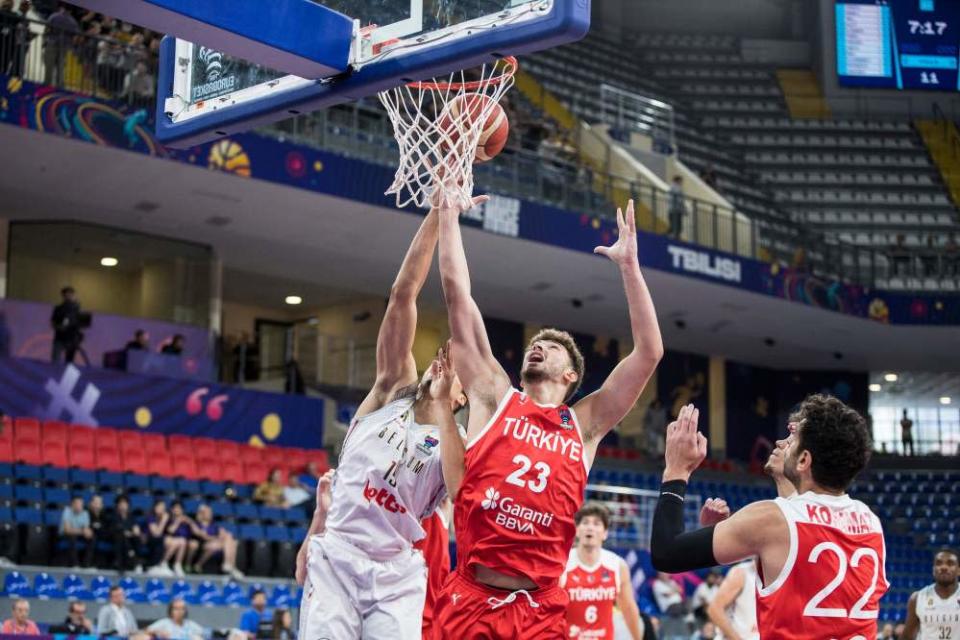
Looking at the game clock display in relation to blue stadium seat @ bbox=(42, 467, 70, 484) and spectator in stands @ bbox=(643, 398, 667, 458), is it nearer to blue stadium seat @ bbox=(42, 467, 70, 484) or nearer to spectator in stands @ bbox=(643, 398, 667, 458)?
spectator in stands @ bbox=(643, 398, 667, 458)

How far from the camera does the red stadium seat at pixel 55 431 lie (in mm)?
17266

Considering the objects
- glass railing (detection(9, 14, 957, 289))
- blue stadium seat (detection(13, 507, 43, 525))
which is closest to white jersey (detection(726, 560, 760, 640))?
blue stadium seat (detection(13, 507, 43, 525))

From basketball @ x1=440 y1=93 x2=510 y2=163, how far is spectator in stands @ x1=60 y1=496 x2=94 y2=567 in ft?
33.5

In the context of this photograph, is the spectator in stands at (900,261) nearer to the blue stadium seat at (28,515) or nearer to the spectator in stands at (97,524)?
the spectator in stands at (97,524)

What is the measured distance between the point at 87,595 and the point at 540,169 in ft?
36.2

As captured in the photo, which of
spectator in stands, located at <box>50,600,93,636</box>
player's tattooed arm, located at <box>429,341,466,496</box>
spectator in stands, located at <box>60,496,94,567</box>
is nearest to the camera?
player's tattooed arm, located at <box>429,341,466,496</box>

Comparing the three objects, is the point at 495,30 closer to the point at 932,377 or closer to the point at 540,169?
the point at 540,169

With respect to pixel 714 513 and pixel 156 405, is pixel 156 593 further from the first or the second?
pixel 714 513

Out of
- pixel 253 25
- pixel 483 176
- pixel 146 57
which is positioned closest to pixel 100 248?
pixel 146 57

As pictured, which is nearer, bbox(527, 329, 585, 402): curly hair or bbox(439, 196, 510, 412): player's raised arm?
bbox(439, 196, 510, 412): player's raised arm

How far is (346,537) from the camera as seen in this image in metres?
5.73

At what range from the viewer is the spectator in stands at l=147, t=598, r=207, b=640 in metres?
12.7

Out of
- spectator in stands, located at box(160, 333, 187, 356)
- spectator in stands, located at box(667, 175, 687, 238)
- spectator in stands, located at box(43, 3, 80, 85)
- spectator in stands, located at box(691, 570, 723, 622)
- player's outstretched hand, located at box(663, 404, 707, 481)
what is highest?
spectator in stands, located at box(43, 3, 80, 85)

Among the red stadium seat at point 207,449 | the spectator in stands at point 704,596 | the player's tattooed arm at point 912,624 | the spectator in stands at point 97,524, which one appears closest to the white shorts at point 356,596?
the player's tattooed arm at point 912,624
